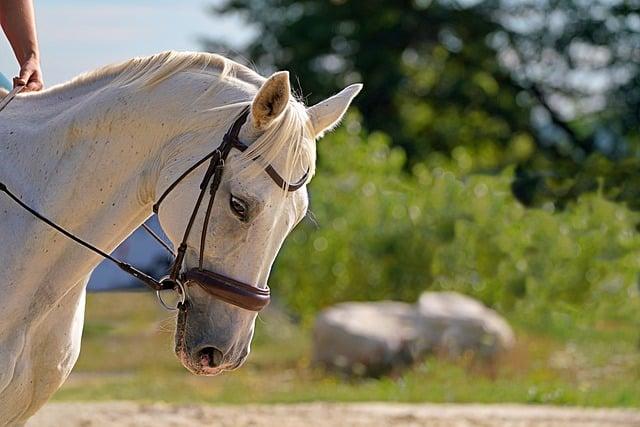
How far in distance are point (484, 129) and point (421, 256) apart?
28.6 ft

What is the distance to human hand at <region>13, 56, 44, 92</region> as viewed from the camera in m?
3.60

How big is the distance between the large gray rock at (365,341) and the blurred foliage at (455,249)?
61.8 inches

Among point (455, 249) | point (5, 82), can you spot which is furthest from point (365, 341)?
point (5, 82)

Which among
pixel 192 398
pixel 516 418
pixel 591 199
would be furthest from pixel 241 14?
pixel 516 418

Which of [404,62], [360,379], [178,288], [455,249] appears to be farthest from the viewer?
[404,62]

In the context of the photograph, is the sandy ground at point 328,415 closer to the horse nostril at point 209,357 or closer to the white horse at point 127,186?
the white horse at point 127,186

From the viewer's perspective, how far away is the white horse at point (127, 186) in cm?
306

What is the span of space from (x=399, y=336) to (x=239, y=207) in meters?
7.32

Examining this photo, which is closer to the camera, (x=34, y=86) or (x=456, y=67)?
(x=34, y=86)

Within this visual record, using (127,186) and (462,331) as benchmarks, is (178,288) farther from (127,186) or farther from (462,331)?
(462,331)

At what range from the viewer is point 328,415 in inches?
294

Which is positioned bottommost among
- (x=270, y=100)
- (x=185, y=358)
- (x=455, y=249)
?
(x=455, y=249)

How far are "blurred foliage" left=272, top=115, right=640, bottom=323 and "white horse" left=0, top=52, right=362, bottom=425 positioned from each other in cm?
815

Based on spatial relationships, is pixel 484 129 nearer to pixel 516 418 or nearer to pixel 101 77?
pixel 516 418
